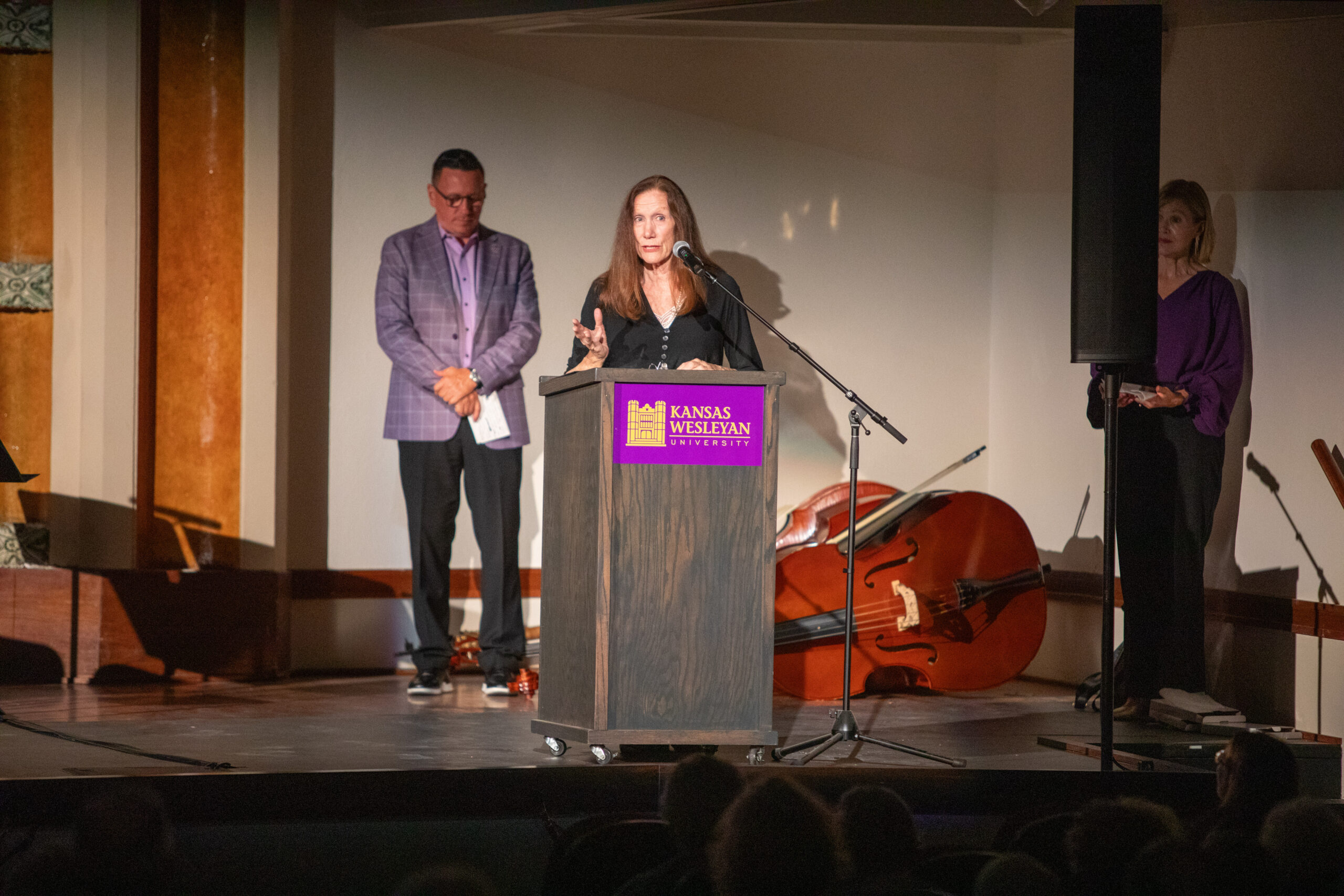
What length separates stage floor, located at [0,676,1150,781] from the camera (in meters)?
3.30

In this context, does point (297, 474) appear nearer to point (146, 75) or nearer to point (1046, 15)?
point (146, 75)

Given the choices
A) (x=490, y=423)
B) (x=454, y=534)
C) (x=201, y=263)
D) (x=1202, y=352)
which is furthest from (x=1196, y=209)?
(x=201, y=263)

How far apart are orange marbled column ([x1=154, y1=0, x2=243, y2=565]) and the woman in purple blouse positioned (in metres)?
3.10

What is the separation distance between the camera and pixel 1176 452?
4422 mm

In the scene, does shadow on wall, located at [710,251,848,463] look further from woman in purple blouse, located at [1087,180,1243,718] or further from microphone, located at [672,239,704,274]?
microphone, located at [672,239,704,274]

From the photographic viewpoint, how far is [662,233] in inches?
146

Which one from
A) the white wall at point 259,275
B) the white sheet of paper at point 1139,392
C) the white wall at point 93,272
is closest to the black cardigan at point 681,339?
the white sheet of paper at point 1139,392

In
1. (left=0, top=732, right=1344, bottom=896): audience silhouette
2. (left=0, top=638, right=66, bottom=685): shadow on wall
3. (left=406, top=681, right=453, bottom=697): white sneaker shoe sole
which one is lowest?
(left=406, top=681, right=453, bottom=697): white sneaker shoe sole

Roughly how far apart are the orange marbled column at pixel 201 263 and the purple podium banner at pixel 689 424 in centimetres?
236

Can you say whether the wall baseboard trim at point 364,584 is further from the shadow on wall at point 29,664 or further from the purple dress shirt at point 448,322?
the shadow on wall at point 29,664

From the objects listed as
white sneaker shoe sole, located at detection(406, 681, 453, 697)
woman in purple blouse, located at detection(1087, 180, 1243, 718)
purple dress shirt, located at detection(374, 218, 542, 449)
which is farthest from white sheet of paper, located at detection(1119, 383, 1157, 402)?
white sneaker shoe sole, located at detection(406, 681, 453, 697)

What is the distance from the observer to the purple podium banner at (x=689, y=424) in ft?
10.9

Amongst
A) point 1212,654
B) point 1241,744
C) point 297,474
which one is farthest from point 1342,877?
point 297,474

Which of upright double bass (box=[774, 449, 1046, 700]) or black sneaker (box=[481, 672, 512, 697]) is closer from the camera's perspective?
upright double bass (box=[774, 449, 1046, 700])
